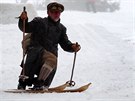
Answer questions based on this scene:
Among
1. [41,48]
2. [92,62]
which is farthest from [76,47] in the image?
[92,62]

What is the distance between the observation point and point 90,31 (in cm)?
2311

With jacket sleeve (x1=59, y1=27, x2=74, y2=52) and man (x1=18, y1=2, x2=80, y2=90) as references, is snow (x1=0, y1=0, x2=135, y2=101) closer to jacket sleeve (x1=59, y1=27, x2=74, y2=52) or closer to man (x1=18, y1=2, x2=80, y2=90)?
man (x1=18, y1=2, x2=80, y2=90)

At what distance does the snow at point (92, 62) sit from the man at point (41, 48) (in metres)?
0.71

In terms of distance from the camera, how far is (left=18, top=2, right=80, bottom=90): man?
28.0ft

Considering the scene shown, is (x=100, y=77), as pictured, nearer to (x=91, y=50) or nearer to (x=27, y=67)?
(x=27, y=67)

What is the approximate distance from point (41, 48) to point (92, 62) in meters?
7.10

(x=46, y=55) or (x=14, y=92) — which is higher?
(x=46, y=55)

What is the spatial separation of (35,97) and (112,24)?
21.5 m

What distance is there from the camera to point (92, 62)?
51.0ft

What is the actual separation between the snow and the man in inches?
28.0

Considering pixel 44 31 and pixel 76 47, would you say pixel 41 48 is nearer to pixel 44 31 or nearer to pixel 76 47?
pixel 44 31

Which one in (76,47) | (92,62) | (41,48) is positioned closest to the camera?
(41,48)

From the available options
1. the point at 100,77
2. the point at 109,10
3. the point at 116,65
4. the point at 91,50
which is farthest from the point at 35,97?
the point at 109,10

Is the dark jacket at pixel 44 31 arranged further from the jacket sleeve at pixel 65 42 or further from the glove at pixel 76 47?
the glove at pixel 76 47
